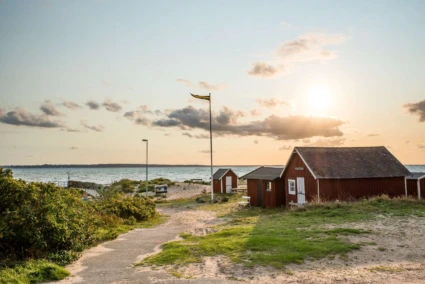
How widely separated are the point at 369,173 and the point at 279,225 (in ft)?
44.0

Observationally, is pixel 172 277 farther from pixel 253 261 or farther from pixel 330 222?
pixel 330 222

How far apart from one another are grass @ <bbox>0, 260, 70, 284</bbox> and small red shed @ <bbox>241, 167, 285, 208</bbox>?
23025 millimetres

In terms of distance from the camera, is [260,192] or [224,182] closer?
[260,192]

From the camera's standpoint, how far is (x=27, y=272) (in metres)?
11.2

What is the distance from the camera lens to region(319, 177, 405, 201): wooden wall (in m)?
27.8

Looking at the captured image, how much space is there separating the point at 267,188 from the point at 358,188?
8.11 m

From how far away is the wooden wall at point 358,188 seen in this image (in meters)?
27.8

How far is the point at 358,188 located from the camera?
93.0ft

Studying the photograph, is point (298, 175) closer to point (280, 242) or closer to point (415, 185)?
point (415, 185)

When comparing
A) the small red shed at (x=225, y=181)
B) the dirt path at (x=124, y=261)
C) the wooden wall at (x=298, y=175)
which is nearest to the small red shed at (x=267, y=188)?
the wooden wall at (x=298, y=175)

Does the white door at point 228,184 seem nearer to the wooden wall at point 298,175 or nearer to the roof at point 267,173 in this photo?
the roof at point 267,173

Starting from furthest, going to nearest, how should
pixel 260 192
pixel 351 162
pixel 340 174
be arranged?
pixel 260 192 < pixel 351 162 < pixel 340 174

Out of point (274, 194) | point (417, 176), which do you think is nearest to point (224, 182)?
point (274, 194)

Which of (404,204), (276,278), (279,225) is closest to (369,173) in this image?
(404,204)
